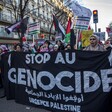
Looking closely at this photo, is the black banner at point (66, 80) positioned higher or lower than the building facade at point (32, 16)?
lower

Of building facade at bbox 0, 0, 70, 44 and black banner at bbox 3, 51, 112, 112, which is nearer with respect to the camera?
black banner at bbox 3, 51, 112, 112

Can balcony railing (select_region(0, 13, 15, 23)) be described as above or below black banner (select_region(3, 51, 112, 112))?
above

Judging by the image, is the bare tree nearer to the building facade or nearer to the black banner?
the building facade

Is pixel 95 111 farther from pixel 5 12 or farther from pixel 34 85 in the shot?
pixel 5 12

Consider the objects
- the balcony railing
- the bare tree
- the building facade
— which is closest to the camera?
the bare tree

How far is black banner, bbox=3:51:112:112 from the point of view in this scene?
211 inches

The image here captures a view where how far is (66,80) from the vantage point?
5.77 m

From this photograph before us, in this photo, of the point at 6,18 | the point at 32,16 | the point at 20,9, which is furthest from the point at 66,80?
the point at 32,16

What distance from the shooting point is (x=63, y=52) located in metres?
5.79

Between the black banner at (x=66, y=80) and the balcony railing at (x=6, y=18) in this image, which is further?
the balcony railing at (x=6, y=18)

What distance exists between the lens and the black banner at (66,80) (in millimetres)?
5355

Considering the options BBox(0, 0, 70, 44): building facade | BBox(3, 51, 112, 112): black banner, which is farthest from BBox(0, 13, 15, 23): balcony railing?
BBox(3, 51, 112, 112): black banner

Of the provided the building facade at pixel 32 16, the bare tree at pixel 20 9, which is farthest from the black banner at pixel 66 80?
the building facade at pixel 32 16

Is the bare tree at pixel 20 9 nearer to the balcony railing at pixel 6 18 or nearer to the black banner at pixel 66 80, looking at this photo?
the black banner at pixel 66 80
